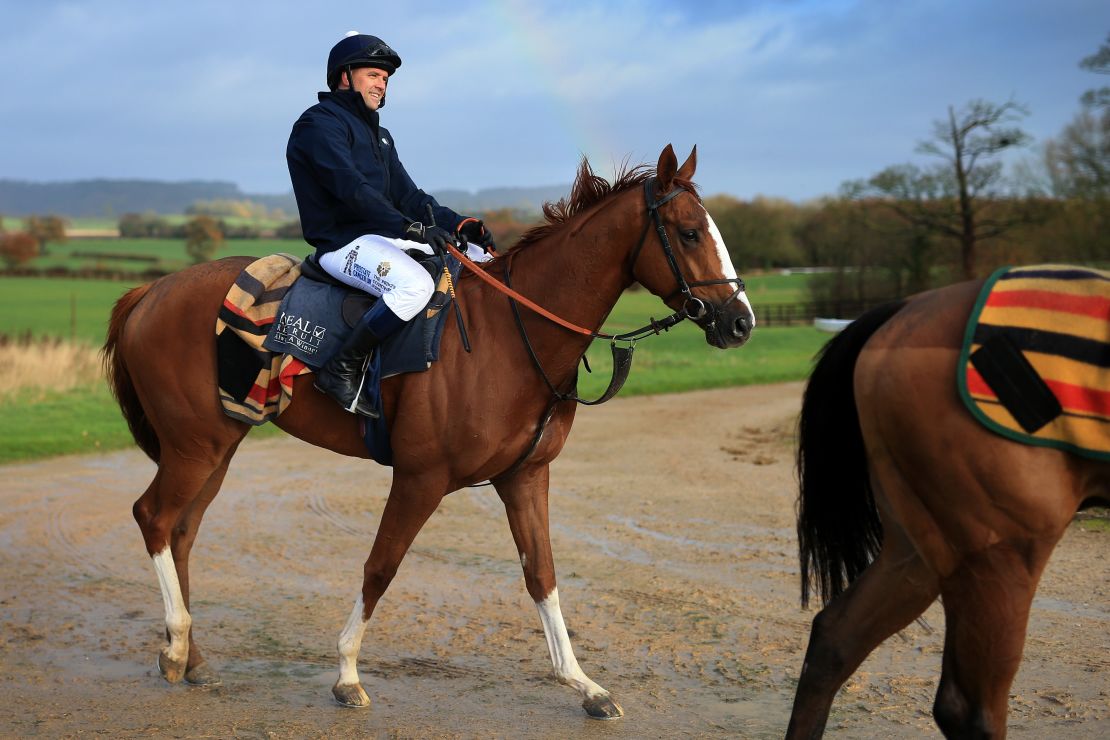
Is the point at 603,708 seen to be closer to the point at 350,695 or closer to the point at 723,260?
the point at 350,695

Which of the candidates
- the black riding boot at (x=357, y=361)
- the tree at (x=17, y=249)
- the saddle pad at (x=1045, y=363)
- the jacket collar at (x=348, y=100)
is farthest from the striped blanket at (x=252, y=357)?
the tree at (x=17, y=249)

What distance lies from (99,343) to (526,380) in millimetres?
22613

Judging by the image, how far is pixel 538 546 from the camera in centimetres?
476

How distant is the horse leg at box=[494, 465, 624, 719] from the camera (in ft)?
15.4

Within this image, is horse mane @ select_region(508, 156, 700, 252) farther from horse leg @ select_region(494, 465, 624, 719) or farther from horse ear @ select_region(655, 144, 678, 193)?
horse leg @ select_region(494, 465, 624, 719)

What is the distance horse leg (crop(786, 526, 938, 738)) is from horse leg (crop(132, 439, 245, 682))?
10.2 feet

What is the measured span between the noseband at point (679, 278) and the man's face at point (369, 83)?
1483 mm

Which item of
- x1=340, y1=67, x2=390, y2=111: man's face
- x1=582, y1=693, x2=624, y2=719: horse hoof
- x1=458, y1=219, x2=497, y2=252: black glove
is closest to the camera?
x1=582, y1=693, x2=624, y2=719: horse hoof

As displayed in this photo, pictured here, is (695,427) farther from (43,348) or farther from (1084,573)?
(43,348)

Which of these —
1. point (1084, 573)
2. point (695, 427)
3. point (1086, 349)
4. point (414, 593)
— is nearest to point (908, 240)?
point (695, 427)

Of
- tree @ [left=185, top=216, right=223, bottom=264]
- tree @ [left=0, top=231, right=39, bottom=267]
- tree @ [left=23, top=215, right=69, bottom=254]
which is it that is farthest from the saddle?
tree @ [left=23, top=215, right=69, bottom=254]

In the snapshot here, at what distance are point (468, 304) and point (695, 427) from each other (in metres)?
8.14

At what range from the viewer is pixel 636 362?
2103 cm

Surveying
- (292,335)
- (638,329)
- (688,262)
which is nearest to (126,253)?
(292,335)
